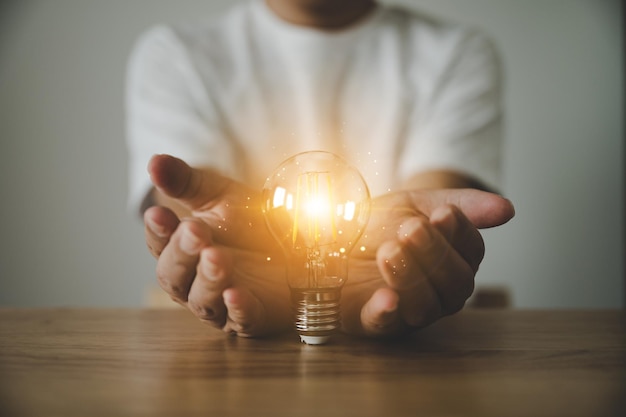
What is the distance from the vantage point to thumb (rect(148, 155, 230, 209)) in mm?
369

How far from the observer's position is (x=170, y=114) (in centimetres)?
104

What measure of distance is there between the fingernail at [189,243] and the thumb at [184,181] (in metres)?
0.04

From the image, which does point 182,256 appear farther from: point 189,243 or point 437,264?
point 437,264

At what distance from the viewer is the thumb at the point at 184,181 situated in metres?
0.37

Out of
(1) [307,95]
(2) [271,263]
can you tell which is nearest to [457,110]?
(1) [307,95]

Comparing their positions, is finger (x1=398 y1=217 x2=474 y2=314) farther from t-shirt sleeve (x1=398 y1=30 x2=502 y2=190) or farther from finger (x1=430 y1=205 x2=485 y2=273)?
t-shirt sleeve (x1=398 y1=30 x2=502 y2=190)

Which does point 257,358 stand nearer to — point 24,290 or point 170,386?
Result: point 170,386

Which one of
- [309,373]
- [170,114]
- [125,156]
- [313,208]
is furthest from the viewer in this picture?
[125,156]

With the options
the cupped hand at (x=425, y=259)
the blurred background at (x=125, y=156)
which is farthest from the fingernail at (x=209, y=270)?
the blurred background at (x=125, y=156)

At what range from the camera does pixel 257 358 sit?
0.40 m

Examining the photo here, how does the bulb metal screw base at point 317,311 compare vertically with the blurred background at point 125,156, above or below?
below

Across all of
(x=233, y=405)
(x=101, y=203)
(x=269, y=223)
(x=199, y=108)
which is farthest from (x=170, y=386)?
(x=101, y=203)

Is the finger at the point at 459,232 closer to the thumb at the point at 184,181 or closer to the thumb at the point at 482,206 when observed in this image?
the thumb at the point at 482,206

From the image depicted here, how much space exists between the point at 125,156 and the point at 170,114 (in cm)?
56
